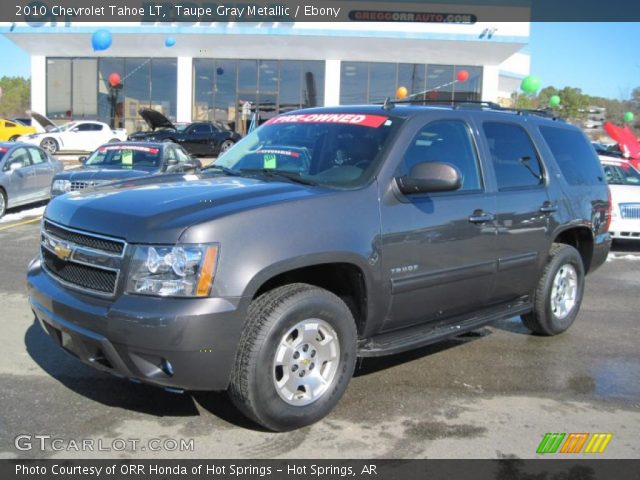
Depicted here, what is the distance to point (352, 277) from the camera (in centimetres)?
388

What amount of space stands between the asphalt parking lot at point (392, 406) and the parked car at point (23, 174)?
23.4ft

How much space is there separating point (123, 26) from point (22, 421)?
29315 millimetres

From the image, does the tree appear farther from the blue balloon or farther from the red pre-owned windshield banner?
the red pre-owned windshield banner

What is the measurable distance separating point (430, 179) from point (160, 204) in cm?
164

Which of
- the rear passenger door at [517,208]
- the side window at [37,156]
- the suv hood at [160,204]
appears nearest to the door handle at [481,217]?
the rear passenger door at [517,208]

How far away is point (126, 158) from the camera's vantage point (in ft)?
38.1

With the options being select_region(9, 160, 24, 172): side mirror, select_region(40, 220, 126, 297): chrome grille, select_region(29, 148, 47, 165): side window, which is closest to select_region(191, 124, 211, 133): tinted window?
select_region(29, 148, 47, 165): side window

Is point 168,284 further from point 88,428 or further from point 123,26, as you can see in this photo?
point 123,26

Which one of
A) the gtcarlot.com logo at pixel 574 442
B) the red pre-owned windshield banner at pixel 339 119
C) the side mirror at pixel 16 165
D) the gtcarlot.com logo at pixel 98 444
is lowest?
the gtcarlot.com logo at pixel 574 442

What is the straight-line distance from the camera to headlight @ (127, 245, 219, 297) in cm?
318

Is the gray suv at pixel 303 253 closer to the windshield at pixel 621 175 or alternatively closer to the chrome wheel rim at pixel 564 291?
the chrome wheel rim at pixel 564 291

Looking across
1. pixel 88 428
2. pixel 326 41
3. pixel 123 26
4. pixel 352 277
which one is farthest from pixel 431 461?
pixel 123 26

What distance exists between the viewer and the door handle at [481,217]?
445 centimetres

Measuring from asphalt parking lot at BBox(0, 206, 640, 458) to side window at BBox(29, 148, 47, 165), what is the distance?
842 cm
